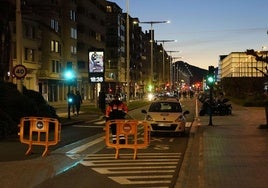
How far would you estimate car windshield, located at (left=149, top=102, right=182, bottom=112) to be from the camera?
24672 millimetres

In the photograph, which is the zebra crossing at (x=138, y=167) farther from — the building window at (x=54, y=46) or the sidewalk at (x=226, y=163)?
the building window at (x=54, y=46)

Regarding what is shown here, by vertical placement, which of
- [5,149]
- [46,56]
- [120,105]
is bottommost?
[5,149]

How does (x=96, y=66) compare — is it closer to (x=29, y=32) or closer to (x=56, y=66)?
(x=29, y=32)

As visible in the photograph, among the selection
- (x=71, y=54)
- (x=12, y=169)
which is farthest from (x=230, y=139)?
(x=71, y=54)

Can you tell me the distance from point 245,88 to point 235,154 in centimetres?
7784

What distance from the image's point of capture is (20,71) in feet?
81.0

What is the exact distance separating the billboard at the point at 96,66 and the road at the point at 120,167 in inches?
973

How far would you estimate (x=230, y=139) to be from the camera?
65.8 feet

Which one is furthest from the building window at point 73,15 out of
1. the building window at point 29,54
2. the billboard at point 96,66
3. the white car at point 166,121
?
the white car at point 166,121

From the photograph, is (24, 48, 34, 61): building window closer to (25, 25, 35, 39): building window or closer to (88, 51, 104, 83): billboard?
(25, 25, 35, 39): building window

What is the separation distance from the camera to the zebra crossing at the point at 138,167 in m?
11.4

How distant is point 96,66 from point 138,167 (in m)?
31.4

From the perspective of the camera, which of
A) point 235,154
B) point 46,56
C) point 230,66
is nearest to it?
point 235,154

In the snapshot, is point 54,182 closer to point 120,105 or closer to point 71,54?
point 120,105
